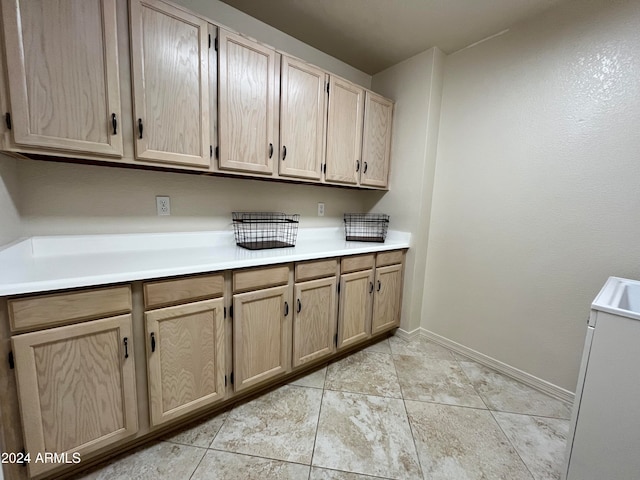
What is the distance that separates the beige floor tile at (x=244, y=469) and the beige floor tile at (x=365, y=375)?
0.58 m

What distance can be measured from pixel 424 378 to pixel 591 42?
2311mm

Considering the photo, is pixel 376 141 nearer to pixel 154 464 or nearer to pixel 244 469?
Result: pixel 244 469

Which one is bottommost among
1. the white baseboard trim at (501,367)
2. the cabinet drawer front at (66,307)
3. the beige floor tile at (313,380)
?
the beige floor tile at (313,380)

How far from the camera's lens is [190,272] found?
1212mm

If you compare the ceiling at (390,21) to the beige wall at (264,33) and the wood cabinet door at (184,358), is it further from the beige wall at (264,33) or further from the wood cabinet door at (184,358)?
the wood cabinet door at (184,358)

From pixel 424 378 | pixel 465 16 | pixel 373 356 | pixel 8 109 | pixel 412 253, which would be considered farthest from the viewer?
pixel 412 253

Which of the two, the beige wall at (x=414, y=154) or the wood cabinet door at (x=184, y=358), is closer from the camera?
the wood cabinet door at (x=184, y=358)

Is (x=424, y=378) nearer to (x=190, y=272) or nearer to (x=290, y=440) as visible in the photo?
(x=290, y=440)

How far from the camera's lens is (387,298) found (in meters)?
2.24

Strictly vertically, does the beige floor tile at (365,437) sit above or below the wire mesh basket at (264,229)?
below

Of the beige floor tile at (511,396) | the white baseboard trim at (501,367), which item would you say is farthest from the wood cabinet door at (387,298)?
the beige floor tile at (511,396)

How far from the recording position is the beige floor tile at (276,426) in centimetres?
127

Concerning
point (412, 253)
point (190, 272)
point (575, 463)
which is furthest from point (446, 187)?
point (190, 272)

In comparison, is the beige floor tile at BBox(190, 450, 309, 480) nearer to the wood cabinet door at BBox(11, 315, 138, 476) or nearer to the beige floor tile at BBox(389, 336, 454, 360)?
the wood cabinet door at BBox(11, 315, 138, 476)
